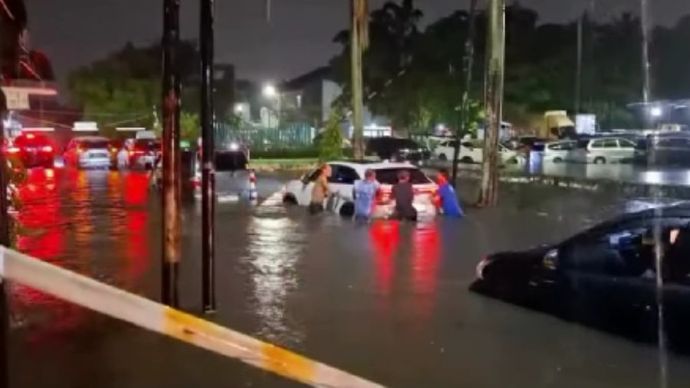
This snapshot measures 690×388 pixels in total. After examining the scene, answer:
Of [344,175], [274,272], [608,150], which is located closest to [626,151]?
[608,150]

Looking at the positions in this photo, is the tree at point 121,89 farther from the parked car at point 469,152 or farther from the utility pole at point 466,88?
the utility pole at point 466,88

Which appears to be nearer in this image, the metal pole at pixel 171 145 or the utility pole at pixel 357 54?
the metal pole at pixel 171 145

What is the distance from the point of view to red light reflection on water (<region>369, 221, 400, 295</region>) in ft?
43.7

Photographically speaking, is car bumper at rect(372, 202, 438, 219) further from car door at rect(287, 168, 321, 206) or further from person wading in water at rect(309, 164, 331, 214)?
car door at rect(287, 168, 321, 206)

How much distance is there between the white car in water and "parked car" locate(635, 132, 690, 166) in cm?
2801

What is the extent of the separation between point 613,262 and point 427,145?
50686 millimetres

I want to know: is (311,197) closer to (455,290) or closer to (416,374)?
(455,290)

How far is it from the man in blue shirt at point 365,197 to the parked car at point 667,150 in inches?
1163

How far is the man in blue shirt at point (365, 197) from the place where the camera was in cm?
2250

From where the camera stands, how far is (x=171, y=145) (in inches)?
414

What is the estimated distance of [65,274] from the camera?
13.3ft

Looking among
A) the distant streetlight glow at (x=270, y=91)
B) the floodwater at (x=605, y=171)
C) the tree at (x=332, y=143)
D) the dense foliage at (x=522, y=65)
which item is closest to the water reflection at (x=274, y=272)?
the tree at (x=332, y=143)

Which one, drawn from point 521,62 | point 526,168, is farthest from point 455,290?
point 521,62

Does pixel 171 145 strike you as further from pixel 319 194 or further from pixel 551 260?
pixel 319 194
